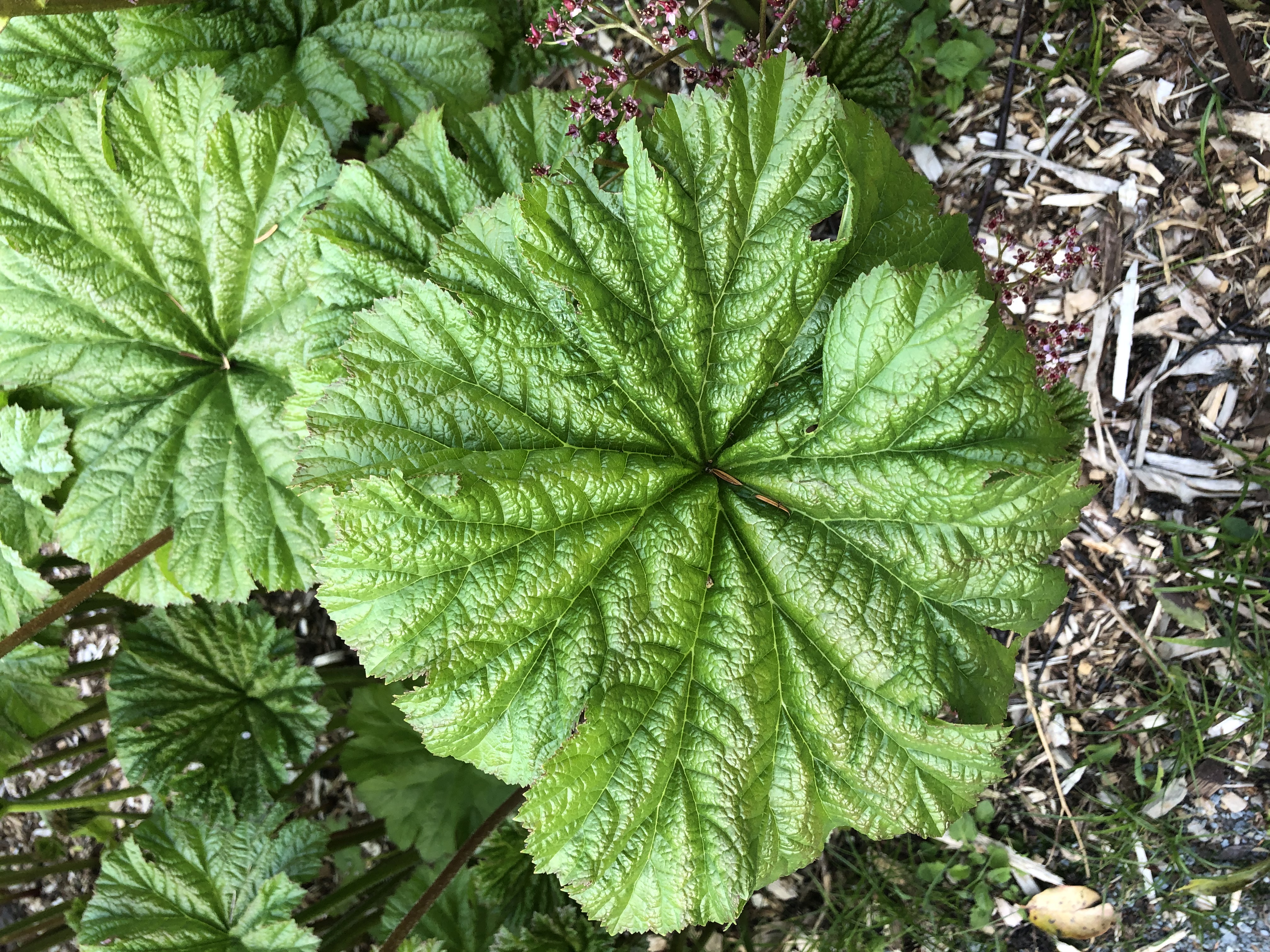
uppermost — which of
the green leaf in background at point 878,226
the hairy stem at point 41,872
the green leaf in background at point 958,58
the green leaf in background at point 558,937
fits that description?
the green leaf in background at point 958,58

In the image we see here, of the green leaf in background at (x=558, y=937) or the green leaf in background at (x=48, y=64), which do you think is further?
the green leaf in background at (x=48, y=64)

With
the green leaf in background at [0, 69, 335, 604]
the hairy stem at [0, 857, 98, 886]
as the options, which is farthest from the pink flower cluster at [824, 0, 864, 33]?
the hairy stem at [0, 857, 98, 886]

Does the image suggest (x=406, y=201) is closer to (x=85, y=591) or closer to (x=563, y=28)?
(x=563, y=28)

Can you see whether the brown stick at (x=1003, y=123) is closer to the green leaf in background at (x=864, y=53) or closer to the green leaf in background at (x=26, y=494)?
the green leaf in background at (x=864, y=53)

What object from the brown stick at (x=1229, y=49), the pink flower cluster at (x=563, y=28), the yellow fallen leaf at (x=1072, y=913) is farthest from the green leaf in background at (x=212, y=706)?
the brown stick at (x=1229, y=49)

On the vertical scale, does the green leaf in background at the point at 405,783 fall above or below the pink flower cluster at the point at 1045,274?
below

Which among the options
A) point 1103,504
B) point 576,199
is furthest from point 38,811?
point 1103,504

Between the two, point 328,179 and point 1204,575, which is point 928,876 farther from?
point 328,179
